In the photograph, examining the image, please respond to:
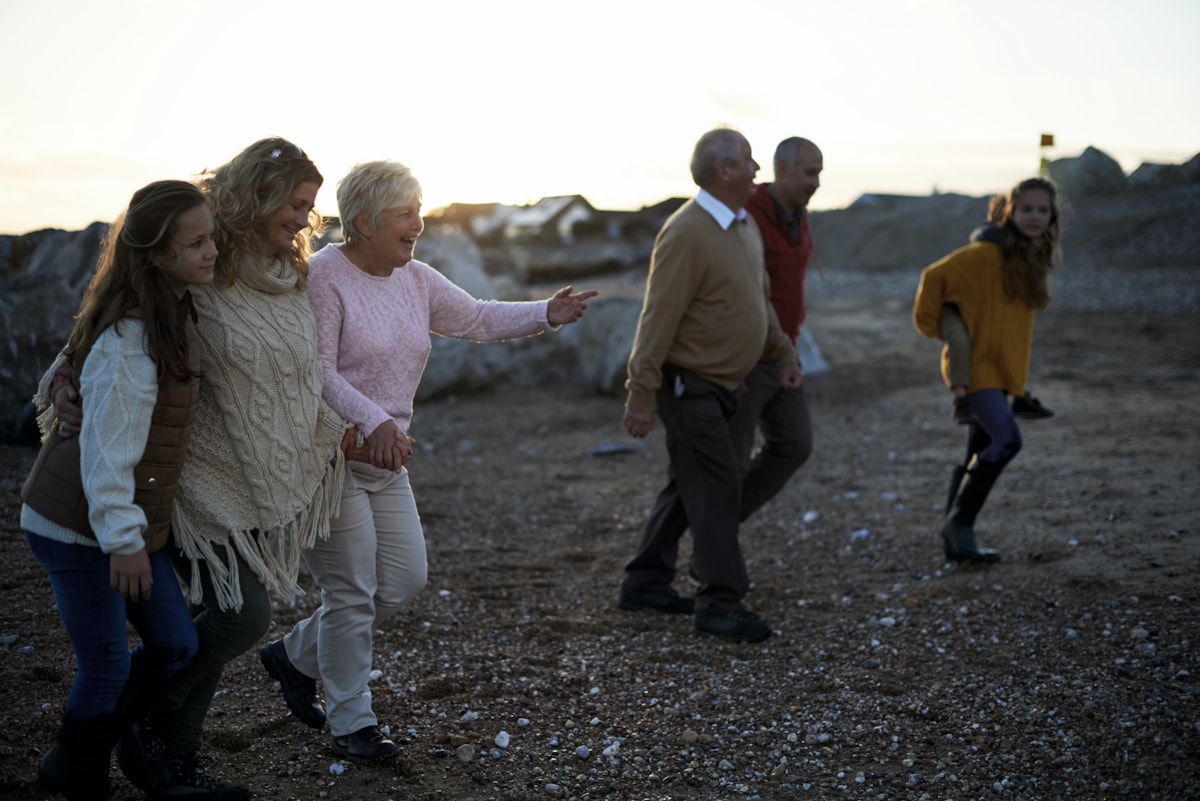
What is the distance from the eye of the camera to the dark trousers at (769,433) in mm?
5301

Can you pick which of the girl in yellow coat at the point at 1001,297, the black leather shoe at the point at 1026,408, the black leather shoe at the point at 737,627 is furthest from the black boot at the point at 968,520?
the black leather shoe at the point at 737,627

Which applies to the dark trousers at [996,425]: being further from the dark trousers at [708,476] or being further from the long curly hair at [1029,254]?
the dark trousers at [708,476]

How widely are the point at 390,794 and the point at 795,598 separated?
2783 mm

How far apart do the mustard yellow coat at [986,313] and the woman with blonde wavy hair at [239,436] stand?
3.48 metres

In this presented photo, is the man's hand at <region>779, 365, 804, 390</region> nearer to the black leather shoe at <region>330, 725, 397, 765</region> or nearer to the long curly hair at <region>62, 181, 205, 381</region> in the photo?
the black leather shoe at <region>330, 725, 397, 765</region>

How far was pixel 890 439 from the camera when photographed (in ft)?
30.0

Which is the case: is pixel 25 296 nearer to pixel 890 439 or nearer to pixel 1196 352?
pixel 890 439

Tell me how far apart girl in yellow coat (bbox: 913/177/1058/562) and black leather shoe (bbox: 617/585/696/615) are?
1.75 m

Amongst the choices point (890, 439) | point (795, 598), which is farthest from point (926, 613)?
point (890, 439)

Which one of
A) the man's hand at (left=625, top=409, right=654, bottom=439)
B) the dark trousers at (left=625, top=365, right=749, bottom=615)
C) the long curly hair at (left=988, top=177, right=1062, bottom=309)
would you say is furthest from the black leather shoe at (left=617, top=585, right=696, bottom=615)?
the long curly hair at (left=988, top=177, right=1062, bottom=309)

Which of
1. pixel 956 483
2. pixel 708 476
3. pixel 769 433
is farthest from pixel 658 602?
pixel 956 483

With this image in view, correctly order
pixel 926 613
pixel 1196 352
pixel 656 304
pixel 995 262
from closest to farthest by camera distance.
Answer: pixel 656 304 → pixel 926 613 → pixel 995 262 → pixel 1196 352

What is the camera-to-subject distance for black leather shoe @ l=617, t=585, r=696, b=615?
5.38 metres

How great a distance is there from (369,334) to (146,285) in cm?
78
